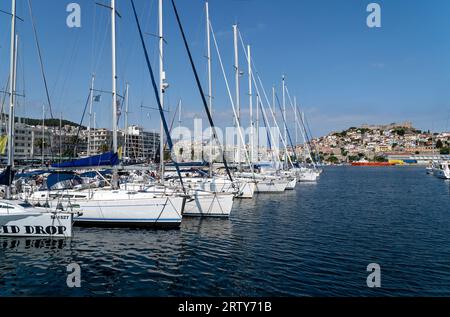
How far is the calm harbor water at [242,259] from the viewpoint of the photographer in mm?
11632

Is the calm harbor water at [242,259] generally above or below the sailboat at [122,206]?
below

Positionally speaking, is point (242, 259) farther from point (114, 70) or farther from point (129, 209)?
point (114, 70)

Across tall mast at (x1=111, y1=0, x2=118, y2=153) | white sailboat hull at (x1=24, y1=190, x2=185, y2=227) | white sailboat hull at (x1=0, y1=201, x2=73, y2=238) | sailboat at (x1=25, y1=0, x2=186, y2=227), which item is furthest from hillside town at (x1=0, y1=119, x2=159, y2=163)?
white sailboat hull at (x1=0, y1=201, x2=73, y2=238)

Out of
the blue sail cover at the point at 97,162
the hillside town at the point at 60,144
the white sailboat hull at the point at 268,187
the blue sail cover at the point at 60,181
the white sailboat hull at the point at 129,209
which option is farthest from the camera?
the white sailboat hull at the point at 268,187

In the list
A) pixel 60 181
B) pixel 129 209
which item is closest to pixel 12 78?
pixel 60 181

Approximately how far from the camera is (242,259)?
14.8 meters

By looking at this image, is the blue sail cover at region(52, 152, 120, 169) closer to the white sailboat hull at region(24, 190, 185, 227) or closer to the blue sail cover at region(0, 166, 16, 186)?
the white sailboat hull at region(24, 190, 185, 227)

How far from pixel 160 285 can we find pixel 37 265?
5.40m

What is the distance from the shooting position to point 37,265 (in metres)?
13.8

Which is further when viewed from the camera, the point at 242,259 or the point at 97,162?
the point at 97,162

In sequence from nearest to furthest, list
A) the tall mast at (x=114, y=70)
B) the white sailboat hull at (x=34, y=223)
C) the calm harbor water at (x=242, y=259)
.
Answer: the calm harbor water at (x=242, y=259), the white sailboat hull at (x=34, y=223), the tall mast at (x=114, y=70)

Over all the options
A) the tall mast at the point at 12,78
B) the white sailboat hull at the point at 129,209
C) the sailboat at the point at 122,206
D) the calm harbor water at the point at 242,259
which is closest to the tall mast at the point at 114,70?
the sailboat at the point at 122,206

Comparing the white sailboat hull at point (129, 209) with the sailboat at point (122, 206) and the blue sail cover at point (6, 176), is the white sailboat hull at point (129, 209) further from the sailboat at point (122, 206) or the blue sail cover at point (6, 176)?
the blue sail cover at point (6, 176)
